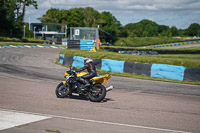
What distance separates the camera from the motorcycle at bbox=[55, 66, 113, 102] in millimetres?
9422

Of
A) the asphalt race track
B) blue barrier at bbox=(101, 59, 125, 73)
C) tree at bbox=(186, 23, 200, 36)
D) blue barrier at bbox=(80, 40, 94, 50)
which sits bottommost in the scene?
the asphalt race track

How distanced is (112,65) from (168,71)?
168 inches

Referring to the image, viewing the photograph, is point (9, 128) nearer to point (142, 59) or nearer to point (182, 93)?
point (182, 93)

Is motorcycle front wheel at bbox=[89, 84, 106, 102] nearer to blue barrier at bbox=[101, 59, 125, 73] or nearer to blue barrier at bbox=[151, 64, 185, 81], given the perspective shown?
blue barrier at bbox=[151, 64, 185, 81]

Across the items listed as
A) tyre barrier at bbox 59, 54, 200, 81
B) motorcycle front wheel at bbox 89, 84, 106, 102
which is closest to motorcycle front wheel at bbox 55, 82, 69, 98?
motorcycle front wheel at bbox 89, 84, 106, 102

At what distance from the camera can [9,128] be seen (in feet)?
19.9

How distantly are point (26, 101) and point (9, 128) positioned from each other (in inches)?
121

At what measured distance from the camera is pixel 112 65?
20.0 metres

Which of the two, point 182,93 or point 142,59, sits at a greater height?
point 142,59

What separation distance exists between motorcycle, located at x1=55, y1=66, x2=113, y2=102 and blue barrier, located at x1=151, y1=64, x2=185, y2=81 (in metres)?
8.87

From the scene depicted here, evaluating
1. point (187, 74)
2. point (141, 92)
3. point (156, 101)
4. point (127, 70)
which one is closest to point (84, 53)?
point (127, 70)

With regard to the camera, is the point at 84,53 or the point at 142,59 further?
the point at 84,53

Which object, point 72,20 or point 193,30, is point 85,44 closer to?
point 72,20

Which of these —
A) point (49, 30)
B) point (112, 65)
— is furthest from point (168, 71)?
point (49, 30)
